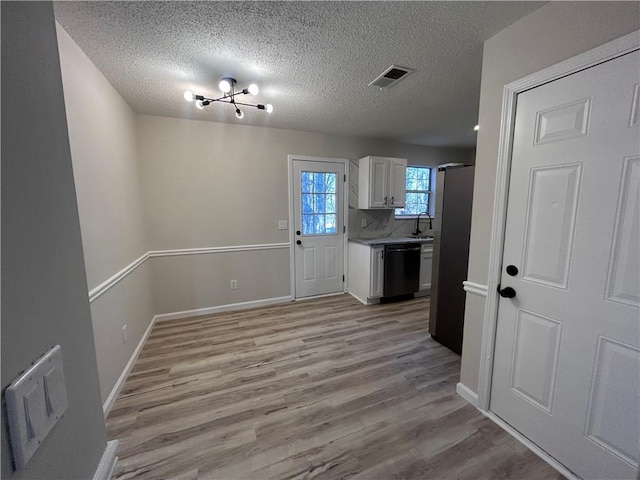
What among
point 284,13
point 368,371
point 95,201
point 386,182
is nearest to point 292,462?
point 368,371

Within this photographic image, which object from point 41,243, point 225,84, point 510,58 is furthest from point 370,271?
point 41,243

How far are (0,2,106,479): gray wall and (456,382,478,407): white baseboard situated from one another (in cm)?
214

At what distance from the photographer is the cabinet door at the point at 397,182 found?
13.1 feet

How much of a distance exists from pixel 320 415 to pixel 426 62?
2664 millimetres

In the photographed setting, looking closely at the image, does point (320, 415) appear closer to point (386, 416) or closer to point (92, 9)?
point (386, 416)

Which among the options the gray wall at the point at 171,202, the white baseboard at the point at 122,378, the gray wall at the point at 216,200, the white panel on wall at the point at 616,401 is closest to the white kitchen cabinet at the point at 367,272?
the gray wall at the point at 171,202

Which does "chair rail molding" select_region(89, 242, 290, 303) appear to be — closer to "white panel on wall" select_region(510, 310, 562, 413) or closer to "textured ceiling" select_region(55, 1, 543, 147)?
"textured ceiling" select_region(55, 1, 543, 147)

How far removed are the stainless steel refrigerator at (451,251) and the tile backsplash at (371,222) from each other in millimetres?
1646

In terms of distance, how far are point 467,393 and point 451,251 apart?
46.4 inches

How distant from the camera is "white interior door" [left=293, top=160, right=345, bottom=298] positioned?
12.3ft

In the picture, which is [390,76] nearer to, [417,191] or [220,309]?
[417,191]

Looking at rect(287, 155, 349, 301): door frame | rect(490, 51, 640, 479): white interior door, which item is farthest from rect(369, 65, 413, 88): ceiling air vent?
rect(287, 155, 349, 301): door frame

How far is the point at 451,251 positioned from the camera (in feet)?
7.98

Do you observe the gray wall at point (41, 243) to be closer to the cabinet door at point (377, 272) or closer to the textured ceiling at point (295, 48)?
the textured ceiling at point (295, 48)
